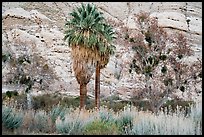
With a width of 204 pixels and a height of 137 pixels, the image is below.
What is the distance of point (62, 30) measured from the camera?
2484 inches

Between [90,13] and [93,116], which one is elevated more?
[90,13]

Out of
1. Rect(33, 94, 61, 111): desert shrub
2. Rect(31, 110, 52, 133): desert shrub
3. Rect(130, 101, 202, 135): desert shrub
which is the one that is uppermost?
Rect(130, 101, 202, 135): desert shrub

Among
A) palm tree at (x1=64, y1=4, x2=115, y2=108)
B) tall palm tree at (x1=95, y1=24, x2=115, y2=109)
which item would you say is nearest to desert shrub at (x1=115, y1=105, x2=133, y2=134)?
palm tree at (x1=64, y1=4, x2=115, y2=108)

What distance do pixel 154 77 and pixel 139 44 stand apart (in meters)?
3.66

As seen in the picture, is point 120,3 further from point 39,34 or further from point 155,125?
point 155,125

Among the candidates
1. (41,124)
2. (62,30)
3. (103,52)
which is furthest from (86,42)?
(62,30)

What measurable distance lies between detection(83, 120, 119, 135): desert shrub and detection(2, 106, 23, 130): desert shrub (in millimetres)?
2055

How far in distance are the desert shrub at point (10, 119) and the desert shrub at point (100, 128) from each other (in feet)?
6.74

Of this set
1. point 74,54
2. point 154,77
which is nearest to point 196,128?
point 74,54

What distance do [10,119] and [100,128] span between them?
106 inches

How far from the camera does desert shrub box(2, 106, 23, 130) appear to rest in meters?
13.0

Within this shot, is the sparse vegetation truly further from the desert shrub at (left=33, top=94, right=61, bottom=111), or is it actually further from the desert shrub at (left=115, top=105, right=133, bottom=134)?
the desert shrub at (left=33, top=94, right=61, bottom=111)

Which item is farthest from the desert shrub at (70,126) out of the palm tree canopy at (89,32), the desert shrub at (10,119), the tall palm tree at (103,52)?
the tall palm tree at (103,52)

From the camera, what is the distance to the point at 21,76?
4944 centimetres
